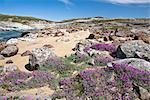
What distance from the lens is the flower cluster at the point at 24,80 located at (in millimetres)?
15305

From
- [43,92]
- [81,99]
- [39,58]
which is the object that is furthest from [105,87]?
[39,58]

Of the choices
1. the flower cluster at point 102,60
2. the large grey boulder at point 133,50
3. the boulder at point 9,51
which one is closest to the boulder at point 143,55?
the large grey boulder at point 133,50

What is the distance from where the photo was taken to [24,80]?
15891 mm

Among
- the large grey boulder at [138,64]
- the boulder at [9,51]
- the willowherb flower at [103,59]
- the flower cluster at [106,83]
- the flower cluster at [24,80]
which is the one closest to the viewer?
the flower cluster at [106,83]

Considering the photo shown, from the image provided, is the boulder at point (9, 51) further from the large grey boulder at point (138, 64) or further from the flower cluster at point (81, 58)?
the large grey boulder at point (138, 64)

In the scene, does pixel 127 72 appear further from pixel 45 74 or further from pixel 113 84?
pixel 45 74

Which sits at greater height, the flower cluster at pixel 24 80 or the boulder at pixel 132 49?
the boulder at pixel 132 49

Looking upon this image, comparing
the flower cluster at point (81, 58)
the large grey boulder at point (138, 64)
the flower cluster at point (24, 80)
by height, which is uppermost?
the large grey boulder at point (138, 64)

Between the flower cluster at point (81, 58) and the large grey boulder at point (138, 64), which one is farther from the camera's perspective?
the flower cluster at point (81, 58)

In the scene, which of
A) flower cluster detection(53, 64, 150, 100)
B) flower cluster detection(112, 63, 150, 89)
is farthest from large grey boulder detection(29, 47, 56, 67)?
flower cluster detection(112, 63, 150, 89)

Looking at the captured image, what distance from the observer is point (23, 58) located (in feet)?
70.6

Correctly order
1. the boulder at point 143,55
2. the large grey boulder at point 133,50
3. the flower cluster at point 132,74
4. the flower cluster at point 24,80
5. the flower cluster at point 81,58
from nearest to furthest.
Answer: the flower cluster at point 132,74
the flower cluster at point 24,80
the boulder at point 143,55
the large grey boulder at point 133,50
the flower cluster at point 81,58

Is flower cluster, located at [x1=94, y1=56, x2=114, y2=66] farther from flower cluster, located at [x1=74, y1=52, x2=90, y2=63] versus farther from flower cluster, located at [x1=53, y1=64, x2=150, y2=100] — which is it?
flower cluster, located at [x1=53, y1=64, x2=150, y2=100]

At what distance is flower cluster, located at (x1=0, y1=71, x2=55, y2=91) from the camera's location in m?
15.3
